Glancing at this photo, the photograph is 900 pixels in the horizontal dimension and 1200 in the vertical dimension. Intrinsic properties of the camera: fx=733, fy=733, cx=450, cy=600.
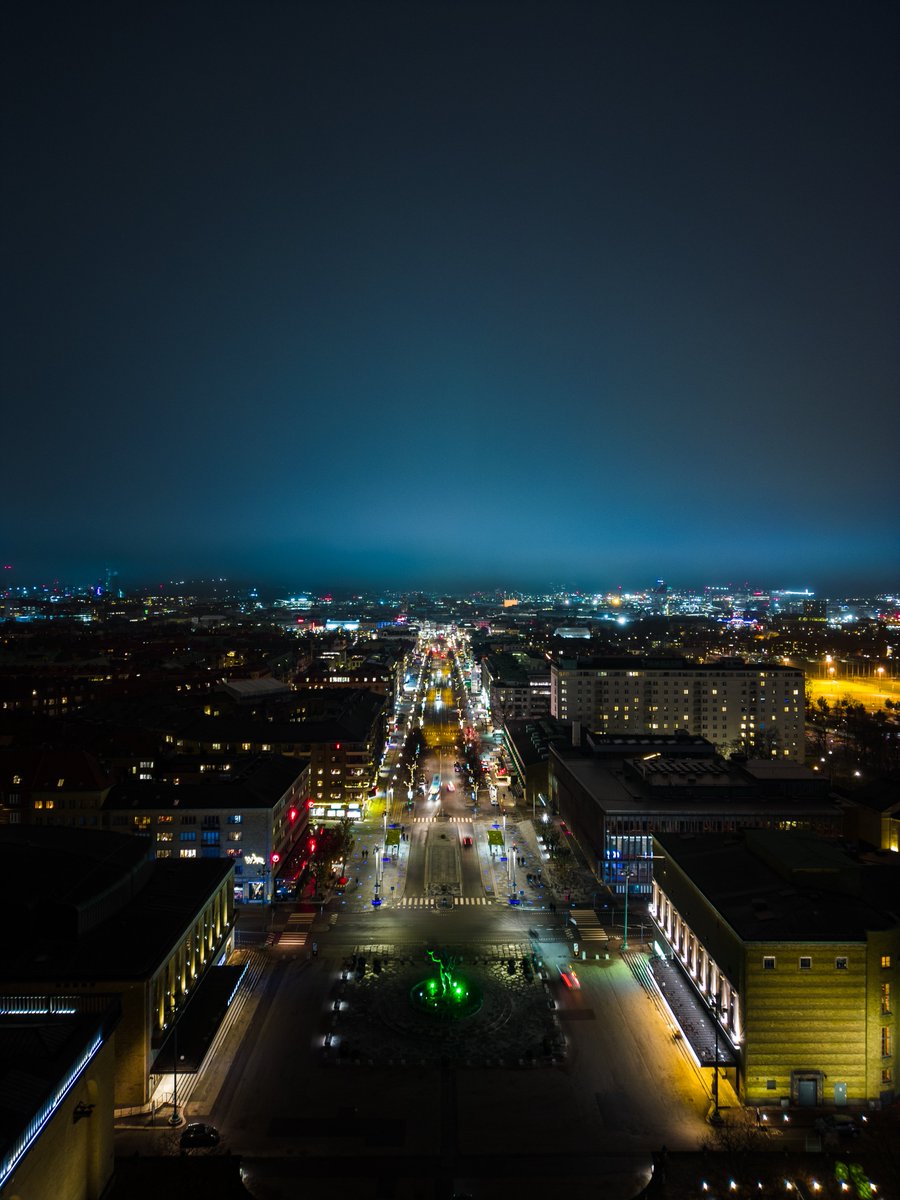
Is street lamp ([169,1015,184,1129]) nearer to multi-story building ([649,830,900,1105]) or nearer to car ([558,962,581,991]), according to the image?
car ([558,962,581,991])

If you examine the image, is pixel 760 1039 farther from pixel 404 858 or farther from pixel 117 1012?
pixel 404 858

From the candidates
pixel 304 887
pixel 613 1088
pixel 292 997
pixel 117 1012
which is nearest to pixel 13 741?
pixel 304 887

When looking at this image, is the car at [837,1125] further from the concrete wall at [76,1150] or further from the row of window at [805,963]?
the concrete wall at [76,1150]

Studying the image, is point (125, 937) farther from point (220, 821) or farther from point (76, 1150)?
point (220, 821)

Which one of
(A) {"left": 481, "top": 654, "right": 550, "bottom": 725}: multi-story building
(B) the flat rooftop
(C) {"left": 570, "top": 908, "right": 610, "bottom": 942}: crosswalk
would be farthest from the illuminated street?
(A) {"left": 481, "top": 654, "right": 550, "bottom": 725}: multi-story building

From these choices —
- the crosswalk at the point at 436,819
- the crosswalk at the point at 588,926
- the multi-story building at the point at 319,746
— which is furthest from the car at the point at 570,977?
the multi-story building at the point at 319,746
